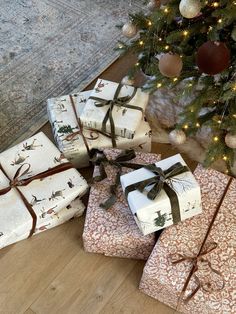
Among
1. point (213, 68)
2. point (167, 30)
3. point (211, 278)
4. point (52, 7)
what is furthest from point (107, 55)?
point (211, 278)

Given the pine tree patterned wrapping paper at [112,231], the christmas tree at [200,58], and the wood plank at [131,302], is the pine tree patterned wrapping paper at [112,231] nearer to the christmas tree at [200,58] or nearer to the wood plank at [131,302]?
the wood plank at [131,302]

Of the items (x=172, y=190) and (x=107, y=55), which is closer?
(x=172, y=190)

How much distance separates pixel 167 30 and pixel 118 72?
0.65 metres

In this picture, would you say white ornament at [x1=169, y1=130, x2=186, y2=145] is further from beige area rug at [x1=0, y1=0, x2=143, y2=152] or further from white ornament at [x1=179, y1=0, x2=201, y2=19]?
beige area rug at [x1=0, y1=0, x2=143, y2=152]

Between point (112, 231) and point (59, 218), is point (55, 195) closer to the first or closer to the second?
point (59, 218)

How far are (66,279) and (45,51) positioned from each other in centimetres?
127

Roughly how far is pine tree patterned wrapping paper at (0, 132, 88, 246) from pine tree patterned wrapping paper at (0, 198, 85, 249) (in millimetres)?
34

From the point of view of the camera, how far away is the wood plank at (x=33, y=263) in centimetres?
155

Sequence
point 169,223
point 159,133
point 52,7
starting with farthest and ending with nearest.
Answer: point 52,7, point 159,133, point 169,223

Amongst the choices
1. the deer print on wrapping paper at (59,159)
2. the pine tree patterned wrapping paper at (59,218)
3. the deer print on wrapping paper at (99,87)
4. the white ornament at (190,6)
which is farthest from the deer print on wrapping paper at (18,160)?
the white ornament at (190,6)

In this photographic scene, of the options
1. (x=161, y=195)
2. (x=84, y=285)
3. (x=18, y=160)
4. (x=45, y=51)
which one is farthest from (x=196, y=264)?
(x=45, y=51)

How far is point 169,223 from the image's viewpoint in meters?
A: 1.48

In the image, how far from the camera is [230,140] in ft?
4.89

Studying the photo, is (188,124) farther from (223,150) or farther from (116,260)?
(116,260)
